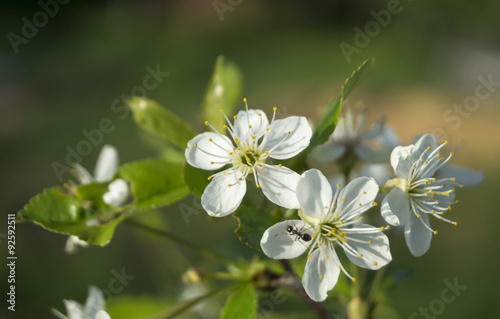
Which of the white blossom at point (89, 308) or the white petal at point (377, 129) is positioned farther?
the white petal at point (377, 129)

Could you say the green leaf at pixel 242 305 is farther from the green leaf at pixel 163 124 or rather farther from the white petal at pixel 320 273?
the green leaf at pixel 163 124

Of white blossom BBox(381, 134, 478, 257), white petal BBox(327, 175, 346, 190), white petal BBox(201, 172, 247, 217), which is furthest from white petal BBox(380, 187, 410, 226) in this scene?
white petal BBox(201, 172, 247, 217)

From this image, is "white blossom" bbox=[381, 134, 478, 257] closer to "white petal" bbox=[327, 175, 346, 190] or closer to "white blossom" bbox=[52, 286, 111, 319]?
"white petal" bbox=[327, 175, 346, 190]

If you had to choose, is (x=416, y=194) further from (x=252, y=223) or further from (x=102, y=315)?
(x=102, y=315)

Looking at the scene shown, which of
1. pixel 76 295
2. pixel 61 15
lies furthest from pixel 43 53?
pixel 76 295

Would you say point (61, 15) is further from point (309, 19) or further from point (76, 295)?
point (76, 295)

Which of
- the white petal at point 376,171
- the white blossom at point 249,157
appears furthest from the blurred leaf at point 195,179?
the white petal at point 376,171

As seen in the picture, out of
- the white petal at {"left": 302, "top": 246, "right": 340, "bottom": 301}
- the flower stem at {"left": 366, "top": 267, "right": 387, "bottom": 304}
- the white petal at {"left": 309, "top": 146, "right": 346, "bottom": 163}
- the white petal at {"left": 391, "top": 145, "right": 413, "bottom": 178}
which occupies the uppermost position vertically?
the white petal at {"left": 309, "top": 146, "right": 346, "bottom": 163}
